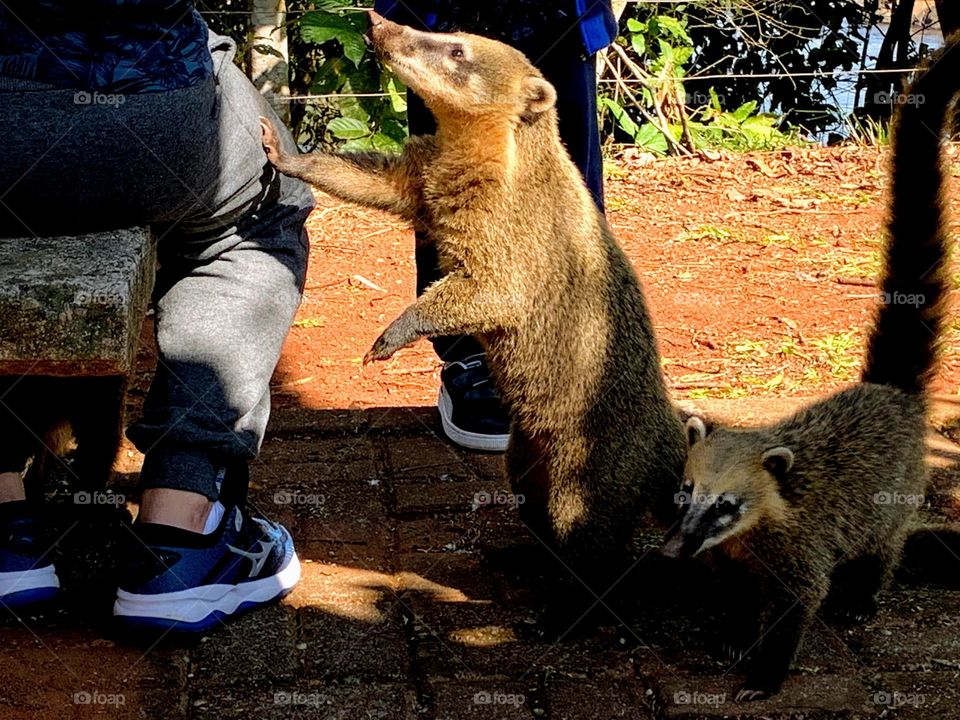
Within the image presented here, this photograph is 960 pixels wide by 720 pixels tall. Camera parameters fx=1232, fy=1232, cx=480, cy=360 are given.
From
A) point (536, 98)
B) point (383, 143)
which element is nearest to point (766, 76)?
point (383, 143)

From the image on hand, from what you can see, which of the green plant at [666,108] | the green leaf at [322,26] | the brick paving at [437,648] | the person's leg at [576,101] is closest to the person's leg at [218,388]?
the brick paving at [437,648]

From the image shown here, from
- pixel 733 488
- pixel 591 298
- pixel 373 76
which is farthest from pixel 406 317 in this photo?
pixel 373 76

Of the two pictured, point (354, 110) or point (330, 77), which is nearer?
point (354, 110)

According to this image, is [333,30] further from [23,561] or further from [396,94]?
[23,561]

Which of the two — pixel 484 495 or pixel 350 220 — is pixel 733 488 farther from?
pixel 350 220

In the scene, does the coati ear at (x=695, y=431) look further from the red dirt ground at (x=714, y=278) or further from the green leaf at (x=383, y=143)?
the green leaf at (x=383, y=143)

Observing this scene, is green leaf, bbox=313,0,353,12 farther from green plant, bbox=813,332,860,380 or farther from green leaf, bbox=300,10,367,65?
green plant, bbox=813,332,860,380

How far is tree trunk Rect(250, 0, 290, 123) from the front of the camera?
6.46m

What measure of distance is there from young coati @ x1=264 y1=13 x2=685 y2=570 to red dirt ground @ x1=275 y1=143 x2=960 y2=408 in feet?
3.16

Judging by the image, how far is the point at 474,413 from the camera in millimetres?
4137

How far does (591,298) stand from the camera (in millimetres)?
3367

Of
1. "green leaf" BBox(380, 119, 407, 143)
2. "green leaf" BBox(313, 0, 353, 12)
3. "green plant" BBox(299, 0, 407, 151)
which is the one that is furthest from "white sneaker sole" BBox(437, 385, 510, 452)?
Result: "green leaf" BBox(313, 0, 353, 12)

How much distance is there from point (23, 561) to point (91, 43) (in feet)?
4.13

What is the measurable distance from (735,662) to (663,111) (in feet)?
17.3
